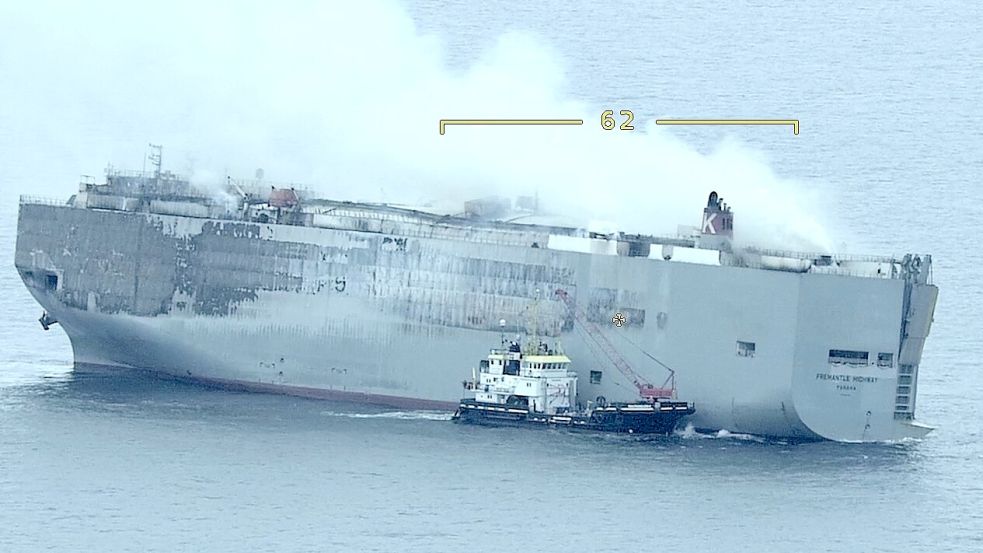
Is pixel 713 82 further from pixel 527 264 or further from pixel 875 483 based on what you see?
Result: pixel 875 483

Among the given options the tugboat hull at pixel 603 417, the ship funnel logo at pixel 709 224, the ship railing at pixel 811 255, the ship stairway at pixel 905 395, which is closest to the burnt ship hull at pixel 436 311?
the ship stairway at pixel 905 395

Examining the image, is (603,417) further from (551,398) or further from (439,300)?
(439,300)

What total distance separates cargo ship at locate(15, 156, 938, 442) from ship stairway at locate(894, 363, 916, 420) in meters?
0.06

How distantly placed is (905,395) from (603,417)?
8.52m

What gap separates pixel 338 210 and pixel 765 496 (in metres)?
21.3

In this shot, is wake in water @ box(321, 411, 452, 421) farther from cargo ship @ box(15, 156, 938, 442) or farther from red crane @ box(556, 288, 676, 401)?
red crane @ box(556, 288, 676, 401)

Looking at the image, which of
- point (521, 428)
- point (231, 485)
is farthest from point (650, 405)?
point (231, 485)

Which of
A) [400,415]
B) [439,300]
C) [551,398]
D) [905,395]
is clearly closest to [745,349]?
[905,395]

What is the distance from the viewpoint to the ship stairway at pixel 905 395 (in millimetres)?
81688

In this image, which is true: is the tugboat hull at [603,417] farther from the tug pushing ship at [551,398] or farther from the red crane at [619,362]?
the red crane at [619,362]

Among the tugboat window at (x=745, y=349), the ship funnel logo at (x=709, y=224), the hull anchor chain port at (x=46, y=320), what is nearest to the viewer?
the tugboat window at (x=745, y=349)

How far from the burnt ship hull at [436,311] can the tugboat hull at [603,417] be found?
1462mm

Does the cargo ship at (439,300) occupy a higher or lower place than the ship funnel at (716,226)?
lower

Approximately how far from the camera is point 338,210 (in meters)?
89.1
